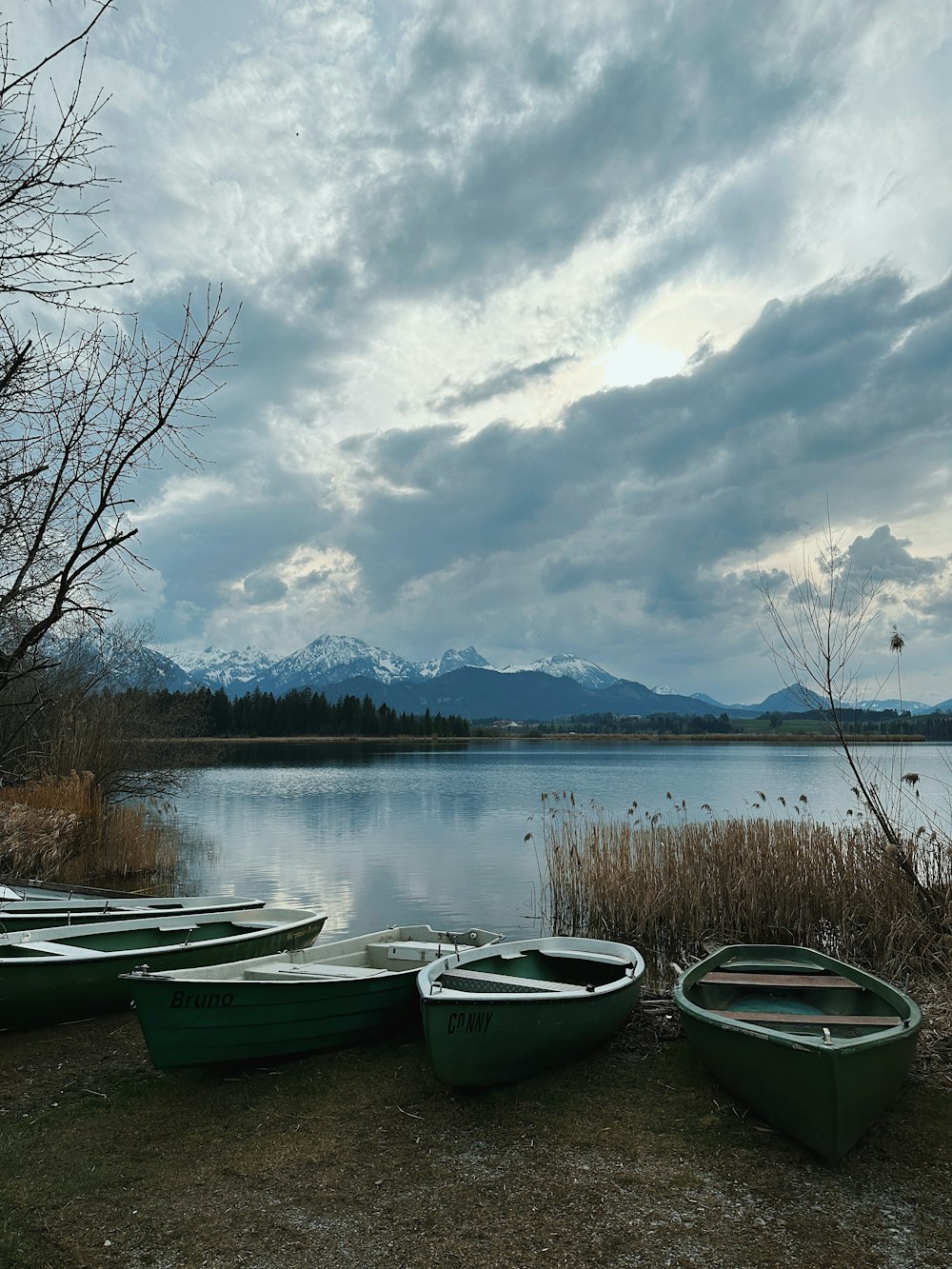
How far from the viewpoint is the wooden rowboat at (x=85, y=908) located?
891 centimetres

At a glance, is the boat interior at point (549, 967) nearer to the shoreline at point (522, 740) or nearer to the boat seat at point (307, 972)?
the boat seat at point (307, 972)

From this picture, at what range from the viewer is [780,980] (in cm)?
675

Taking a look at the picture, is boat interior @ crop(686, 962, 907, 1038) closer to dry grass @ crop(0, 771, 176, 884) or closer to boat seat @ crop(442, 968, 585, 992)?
boat seat @ crop(442, 968, 585, 992)

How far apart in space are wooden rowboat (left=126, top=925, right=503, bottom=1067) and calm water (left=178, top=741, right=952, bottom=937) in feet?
18.4

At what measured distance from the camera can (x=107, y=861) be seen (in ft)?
55.3

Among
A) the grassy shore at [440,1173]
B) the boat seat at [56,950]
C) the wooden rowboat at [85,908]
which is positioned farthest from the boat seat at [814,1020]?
the wooden rowboat at [85,908]

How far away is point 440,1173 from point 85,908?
6448 millimetres

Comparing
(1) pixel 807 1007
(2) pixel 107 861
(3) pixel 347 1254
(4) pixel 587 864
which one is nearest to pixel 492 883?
(4) pixel 587 864

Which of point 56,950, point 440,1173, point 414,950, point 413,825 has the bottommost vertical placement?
point 413,825

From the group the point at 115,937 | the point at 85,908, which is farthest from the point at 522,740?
the point at 115,937

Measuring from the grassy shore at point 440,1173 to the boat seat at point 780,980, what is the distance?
0.69 meters

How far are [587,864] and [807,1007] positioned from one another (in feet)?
19.4

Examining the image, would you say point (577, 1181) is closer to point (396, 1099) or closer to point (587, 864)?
point (396, 1099)

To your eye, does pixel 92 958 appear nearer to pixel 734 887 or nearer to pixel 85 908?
pixel 85 908
